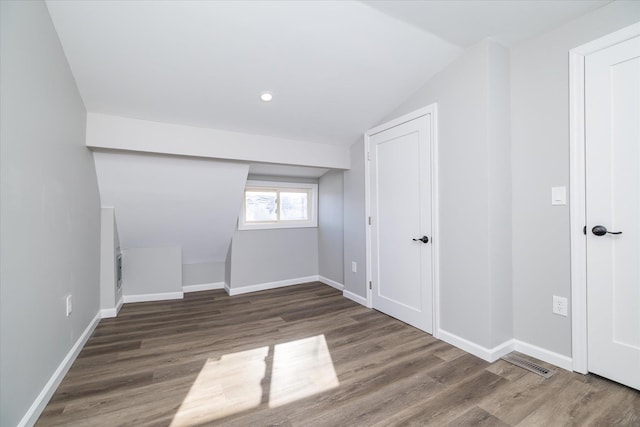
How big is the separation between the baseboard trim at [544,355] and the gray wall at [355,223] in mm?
1566

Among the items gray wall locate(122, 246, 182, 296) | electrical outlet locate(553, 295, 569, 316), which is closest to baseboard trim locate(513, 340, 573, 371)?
electrical outlet locate(553, 295, 569, 316)

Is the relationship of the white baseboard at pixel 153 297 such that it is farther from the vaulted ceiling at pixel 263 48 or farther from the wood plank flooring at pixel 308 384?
the vaulted ceiling at pixel 263 48

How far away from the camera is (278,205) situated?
447 cm

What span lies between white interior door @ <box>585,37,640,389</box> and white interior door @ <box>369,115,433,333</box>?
3.47 feet

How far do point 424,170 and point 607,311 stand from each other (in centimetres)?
156

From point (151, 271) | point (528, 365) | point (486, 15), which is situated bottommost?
point (528, 365)

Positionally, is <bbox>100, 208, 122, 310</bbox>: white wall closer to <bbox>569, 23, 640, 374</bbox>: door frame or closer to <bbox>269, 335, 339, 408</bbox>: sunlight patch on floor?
<bbox>269, 335, 339, 408</bbox>: sunlight patch on floor

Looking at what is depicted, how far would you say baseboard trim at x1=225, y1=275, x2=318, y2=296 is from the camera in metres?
3.99

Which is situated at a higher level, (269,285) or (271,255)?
(271,255)

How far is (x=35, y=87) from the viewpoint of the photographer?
1.55 meters

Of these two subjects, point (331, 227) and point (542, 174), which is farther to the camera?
point (331, 227)

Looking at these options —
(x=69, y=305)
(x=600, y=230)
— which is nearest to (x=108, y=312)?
(x=69, y=305)

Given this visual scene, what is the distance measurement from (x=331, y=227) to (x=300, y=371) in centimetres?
249

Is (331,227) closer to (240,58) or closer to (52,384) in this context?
(240,58)
